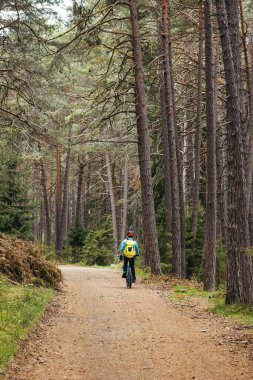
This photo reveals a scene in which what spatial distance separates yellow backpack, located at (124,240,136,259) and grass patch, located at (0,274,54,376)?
3.55 m

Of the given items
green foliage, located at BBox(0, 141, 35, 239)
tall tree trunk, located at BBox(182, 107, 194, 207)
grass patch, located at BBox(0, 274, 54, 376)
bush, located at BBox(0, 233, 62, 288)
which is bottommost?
grass patch, located at BBox(0, 274, 54, 376)

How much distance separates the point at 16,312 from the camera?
9453 millimetres

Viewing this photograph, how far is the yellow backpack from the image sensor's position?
1647 centimetres

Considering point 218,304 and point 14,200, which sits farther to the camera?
point 14,200

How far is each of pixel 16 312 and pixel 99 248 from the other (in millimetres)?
23064

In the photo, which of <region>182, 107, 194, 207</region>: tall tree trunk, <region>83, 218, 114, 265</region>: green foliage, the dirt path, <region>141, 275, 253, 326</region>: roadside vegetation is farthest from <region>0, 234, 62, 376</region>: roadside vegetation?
<region>83, 218, 114, 265</region>: green foliage

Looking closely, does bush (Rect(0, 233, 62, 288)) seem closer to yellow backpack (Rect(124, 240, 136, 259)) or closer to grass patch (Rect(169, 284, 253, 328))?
yellow backpack (Rect(124, 240, 136, 259))

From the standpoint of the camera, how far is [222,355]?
7551mm

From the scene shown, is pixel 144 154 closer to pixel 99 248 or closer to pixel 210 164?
pixel 210 164

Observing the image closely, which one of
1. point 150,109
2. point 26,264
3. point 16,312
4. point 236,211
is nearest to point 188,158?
point 150,109

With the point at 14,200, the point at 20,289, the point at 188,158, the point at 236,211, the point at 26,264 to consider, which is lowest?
the point at 20,289

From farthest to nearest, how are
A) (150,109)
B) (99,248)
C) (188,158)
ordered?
(99,248)
(188,158)
(150,109)

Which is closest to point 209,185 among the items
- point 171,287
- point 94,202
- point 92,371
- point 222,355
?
point 171,287

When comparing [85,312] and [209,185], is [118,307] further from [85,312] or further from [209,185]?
[209,185]
